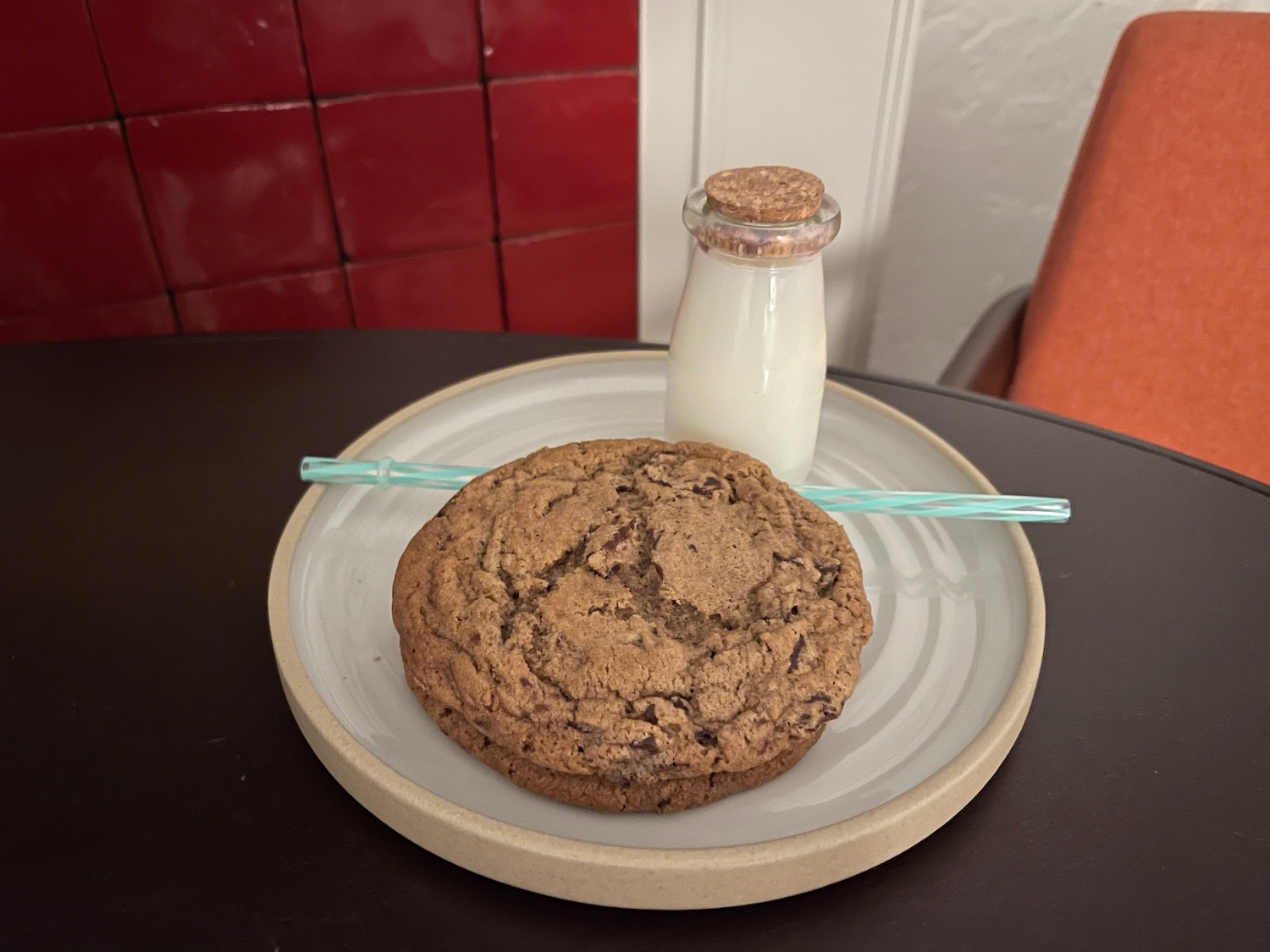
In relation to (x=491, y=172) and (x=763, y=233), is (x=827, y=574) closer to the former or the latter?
(x=763, y=233)

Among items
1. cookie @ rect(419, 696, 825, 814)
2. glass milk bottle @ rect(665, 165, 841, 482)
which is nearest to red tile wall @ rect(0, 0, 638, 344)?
glass milk bottle @ rect(665, 165, 841, 482)

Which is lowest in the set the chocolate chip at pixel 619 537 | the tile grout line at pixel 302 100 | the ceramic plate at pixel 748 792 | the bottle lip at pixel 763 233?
the ceramic plate at pixel 748 792

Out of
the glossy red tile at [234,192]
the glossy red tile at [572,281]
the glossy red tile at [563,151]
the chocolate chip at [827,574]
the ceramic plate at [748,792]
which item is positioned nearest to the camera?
the ceramic plate at [748,792]

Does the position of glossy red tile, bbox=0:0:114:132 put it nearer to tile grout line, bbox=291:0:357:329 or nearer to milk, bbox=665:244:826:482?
tile grout line, bbox=291:0:357:329

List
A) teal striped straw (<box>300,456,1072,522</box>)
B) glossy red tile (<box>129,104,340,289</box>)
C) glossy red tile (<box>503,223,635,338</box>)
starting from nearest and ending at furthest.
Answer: teal striped straw (<box>300,456,1072,522</box>) → glossy red tile (<box>129,104,340,289</box>) → glossy red tile (<box>503,223,635,338</box>)

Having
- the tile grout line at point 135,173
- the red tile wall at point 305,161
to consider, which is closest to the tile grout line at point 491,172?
the red tile wall at point 305,161

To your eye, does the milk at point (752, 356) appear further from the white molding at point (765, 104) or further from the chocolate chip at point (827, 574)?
the white molding at point (765, 104)

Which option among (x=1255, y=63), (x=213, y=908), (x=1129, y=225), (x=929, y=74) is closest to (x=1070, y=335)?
(x=1129, y=225)
